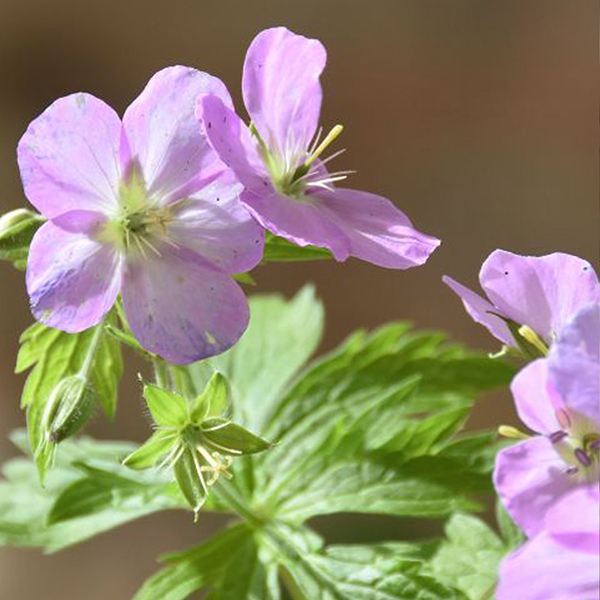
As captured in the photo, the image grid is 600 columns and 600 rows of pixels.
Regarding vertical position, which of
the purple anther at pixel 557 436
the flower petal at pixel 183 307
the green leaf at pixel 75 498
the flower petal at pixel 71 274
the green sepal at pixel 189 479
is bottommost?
the green leaf at pixel 75 498

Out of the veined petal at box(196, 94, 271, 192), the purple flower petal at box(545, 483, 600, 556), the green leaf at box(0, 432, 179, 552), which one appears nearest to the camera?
the purple flower petal at box(545, 483, 600, 556)

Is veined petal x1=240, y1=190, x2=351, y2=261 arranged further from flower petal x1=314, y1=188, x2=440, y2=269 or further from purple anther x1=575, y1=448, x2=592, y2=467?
purple anther x1=575, y1=448, x2=592, y2=467

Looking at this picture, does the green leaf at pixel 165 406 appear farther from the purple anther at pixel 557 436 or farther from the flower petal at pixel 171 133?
the purple anther at pixel 557 436

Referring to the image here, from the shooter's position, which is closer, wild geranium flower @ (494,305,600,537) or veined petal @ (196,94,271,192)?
wild geranium flower @ (494,305,600,537)

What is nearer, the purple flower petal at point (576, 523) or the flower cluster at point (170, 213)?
the purple flower petal at point (576, 523)

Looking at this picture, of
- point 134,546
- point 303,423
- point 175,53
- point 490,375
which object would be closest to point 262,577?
point 303,423

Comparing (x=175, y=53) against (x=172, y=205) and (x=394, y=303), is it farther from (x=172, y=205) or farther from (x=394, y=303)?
(x=172, y=205)

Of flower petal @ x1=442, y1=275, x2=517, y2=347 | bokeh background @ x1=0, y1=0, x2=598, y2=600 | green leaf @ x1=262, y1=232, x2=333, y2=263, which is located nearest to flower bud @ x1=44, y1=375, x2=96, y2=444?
green leaf @ x1=262, y1=232, x2=333, y2=263

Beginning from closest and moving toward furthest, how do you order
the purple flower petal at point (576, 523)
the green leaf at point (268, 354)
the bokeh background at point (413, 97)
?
the purple flower petal at point (576, 523), the green leaf at point (268, 354), the bokeh background at point (413, 97)

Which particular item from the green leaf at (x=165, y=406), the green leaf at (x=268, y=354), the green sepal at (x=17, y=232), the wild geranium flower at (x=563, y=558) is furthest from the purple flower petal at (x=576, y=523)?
the green leaf at (x=268, y=354)
